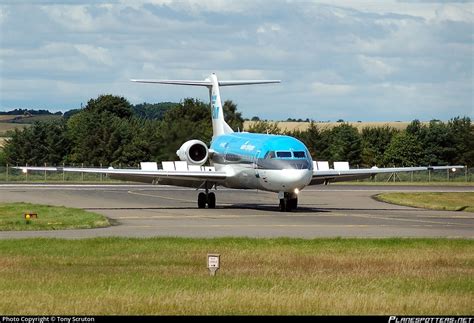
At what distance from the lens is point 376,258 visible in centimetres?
2698

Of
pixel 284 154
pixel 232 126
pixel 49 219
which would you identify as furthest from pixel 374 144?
pixel 49 219

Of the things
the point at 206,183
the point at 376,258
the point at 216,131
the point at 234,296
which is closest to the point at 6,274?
the point at 234,296

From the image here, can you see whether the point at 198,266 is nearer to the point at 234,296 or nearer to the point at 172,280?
the point at 172,280

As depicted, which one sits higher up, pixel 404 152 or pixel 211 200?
pixel 404 152

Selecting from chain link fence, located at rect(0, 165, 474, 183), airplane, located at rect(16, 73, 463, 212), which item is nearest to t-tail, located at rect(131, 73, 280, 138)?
airplane, located at rect(16, 73, 463, 212)

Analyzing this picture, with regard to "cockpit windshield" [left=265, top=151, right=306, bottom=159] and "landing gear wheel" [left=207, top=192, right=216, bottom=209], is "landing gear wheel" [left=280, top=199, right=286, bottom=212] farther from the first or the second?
"landing gear wheel" [left=207, top=192, right=216, bottom=209]

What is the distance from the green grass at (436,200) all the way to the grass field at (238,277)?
78.4ft

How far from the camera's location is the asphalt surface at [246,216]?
35.7m

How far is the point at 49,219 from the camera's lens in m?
40.7

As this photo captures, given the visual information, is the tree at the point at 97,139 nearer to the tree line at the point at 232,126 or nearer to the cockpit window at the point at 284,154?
the tree line at the point at 232,126

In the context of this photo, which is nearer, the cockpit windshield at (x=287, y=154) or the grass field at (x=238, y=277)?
the grass field at (x=238, y=277)

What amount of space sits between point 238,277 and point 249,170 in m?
27.5

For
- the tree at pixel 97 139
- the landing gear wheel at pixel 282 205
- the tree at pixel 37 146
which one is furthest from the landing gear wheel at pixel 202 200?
the tree at pixel 37 146

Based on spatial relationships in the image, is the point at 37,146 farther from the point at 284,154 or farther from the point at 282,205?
the point at 284,154
